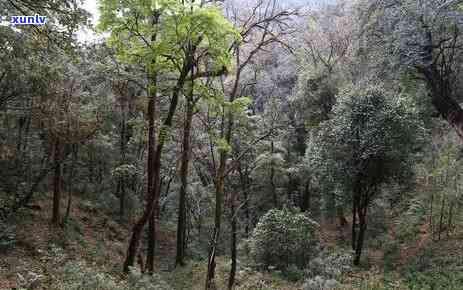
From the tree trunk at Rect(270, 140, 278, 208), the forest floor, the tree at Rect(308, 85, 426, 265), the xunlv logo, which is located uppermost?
the xunlv logo

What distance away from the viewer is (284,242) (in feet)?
50.9

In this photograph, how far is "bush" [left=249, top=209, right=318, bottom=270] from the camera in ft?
50.6

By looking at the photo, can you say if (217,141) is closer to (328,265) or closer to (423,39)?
(328,265)

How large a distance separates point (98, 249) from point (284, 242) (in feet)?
26.8

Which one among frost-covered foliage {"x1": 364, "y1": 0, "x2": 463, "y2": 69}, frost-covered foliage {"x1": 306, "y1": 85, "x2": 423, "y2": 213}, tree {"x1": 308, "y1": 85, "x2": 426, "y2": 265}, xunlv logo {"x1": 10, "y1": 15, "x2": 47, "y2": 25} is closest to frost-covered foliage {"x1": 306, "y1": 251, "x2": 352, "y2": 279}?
tree {"x1": 308, "y1": 85, "x2": 426, "y2": 265}

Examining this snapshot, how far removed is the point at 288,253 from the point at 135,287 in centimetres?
756

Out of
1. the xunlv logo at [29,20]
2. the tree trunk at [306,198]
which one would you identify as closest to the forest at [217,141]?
the xunlv logo at [29,20]

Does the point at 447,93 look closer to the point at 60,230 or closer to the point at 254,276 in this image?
the point at 254,276

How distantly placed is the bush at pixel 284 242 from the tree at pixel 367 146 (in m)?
2.41

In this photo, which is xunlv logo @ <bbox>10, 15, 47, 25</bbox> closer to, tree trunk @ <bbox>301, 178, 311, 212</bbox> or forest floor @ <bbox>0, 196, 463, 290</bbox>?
forest floor @ <bbox>0, 196, 463, 290</bbox>

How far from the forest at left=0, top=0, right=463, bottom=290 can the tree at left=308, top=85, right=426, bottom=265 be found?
0.06 m

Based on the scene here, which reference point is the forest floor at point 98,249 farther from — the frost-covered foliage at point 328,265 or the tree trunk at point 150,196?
the tree trunk at point 150,196

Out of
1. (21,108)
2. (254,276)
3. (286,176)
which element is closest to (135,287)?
(254,276)

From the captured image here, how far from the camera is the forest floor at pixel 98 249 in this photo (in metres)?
12.2
